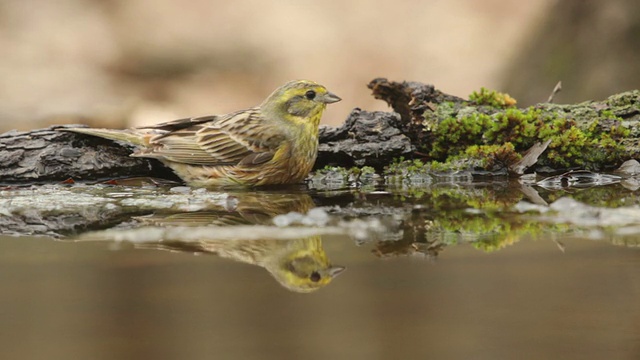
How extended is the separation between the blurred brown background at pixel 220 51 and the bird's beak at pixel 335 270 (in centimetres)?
781

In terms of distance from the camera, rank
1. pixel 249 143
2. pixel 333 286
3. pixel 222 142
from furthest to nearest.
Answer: pixel 222 142 → pixel 249 143 → pixel 333 286

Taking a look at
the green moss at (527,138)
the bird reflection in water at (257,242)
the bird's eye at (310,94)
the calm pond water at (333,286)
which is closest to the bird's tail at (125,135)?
the bird's eye at (310,94)

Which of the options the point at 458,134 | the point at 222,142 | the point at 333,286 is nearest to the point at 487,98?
the point at 458,134

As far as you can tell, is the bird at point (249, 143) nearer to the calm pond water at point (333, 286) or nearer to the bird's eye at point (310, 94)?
the bird's eye at point (310, 94)

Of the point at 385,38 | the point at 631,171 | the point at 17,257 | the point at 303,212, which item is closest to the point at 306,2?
the point at 385,38

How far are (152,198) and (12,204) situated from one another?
2.23ft

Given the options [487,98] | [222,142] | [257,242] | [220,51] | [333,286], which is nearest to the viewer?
[333,286]

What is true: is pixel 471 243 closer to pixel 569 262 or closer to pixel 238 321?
pixel 569 262

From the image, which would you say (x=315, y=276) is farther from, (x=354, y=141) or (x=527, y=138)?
(x=527, y=138)

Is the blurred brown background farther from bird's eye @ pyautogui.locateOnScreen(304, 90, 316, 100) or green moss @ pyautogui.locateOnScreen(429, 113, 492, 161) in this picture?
bird's eye @ pyautogui.locateOnScreen(304, 90, 316, 100)

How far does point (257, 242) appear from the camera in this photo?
3096 millimetres

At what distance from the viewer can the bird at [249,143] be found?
5.00 metres

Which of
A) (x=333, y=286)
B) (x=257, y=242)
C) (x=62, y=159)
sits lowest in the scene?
(x=333, y=286)

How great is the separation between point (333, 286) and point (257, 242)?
695 mm
